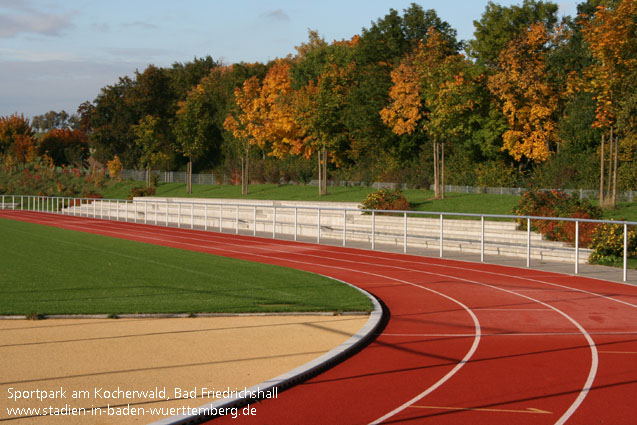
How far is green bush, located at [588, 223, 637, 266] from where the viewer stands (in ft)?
60.2

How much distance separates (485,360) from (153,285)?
7.76 metres

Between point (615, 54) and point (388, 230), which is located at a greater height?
point (615, 54)

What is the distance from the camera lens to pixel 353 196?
43.2 m

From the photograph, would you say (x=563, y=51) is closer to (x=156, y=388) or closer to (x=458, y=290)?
(x=458, y=290)

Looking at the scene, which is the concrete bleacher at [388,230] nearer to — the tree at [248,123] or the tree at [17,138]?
the tree at [248,123]

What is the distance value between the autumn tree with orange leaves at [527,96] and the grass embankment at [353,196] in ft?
19.0

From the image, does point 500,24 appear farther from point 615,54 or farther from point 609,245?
point 609,245

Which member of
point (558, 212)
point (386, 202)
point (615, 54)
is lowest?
point (558, 212)

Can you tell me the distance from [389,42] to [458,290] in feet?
129

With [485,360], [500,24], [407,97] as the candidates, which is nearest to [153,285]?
[485,360]

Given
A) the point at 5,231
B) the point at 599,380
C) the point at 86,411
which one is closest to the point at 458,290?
the point at 599,380

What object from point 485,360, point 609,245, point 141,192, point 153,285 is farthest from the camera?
point 141,192

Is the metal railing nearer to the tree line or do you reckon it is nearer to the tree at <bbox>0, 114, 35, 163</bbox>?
the tree line

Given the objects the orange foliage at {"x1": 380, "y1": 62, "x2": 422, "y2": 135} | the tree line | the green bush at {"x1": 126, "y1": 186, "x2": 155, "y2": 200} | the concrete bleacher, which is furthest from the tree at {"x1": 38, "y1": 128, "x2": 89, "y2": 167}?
the orange foliage at {"x1": 380, "y1": 62, "x2": 422, "y2": 135}
